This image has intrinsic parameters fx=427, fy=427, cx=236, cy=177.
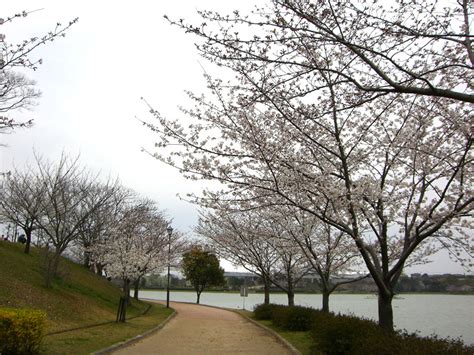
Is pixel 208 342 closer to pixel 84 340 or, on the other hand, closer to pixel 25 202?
pixel 84 340

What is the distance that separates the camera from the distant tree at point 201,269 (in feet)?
158

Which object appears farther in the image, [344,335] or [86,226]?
[86,226]

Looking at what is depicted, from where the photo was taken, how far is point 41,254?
88.8 feet

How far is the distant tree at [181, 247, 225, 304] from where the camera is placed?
48219mm

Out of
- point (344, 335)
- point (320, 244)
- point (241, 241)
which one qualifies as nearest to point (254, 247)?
point (241, 241)

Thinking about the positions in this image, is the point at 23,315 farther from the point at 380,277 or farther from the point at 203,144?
the point at 380,277

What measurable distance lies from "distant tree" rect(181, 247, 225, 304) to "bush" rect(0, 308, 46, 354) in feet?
132

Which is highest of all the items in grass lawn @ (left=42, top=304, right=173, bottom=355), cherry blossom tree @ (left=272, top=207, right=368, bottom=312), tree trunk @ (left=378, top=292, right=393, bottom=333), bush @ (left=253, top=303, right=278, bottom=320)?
cherry blossom tree @ (left=272, top=207, right=368, bottom=312)

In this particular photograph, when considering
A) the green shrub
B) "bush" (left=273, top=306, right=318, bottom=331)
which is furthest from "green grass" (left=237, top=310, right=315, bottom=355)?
the green shrub

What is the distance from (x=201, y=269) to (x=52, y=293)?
2923 cm

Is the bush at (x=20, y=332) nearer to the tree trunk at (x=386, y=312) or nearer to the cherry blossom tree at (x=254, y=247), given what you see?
the tree trunk at (x=386, y=312)

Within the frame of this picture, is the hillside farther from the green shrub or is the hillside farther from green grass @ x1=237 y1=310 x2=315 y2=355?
the green shrub

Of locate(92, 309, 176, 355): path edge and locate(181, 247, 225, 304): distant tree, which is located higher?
locate(181, 247, 225, 304): distant tree

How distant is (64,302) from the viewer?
62.2ft
